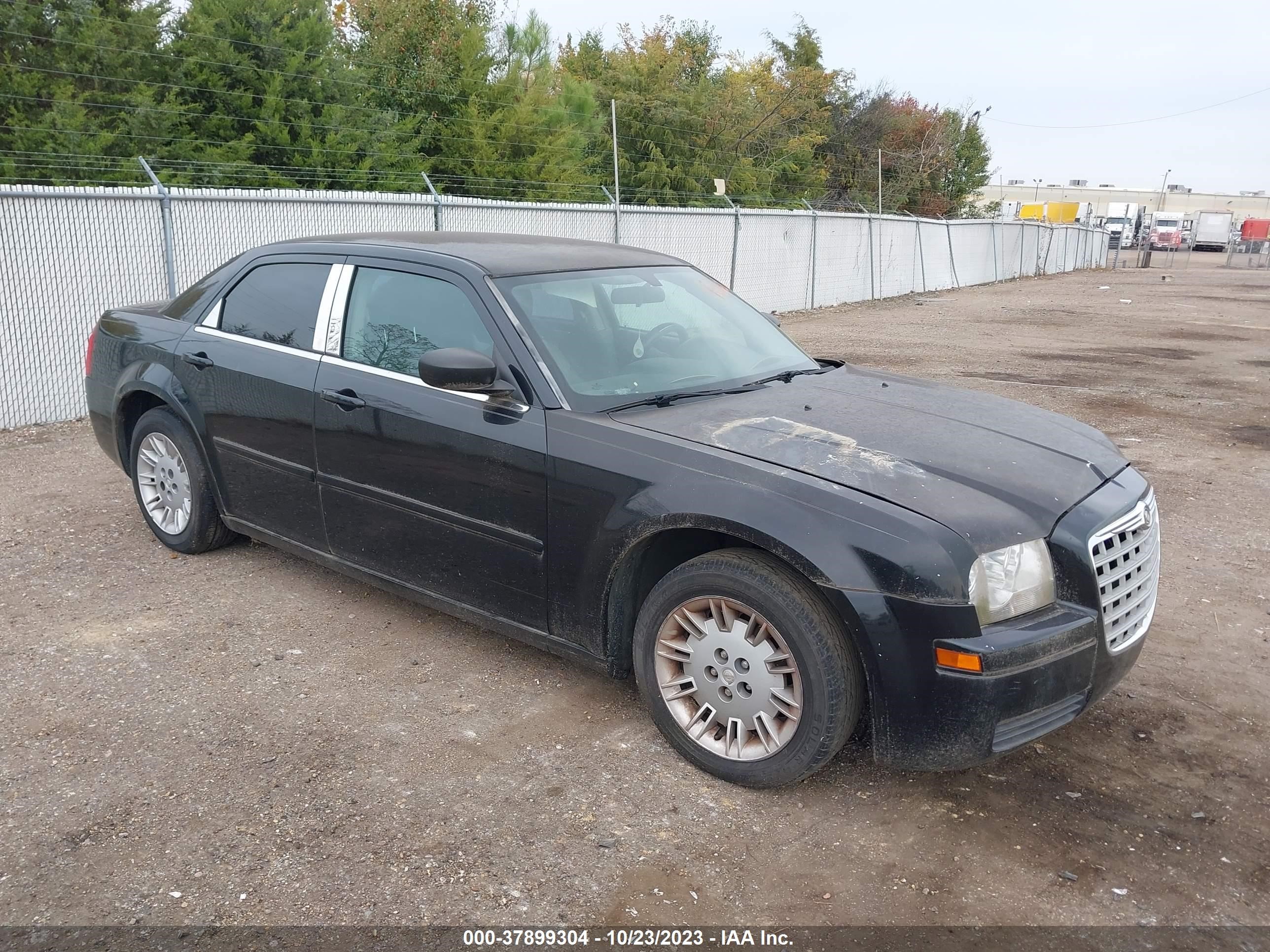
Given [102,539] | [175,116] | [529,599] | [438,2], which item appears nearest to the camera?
[529,599]

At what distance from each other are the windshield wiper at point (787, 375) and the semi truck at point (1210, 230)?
6979 cm

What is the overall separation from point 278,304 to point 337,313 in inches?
18.5

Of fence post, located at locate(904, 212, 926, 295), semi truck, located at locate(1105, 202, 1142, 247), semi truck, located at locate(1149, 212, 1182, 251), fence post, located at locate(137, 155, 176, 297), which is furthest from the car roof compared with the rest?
semi truck, located at locate(1105, 202, 1142, 247)

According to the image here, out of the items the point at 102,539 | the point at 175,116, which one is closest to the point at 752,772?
the point at 102,539

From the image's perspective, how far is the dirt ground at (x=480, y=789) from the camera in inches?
114

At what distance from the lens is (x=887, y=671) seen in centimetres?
306

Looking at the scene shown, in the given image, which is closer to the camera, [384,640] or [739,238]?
[384,640]

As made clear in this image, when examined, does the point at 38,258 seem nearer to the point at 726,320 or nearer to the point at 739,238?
the point at 726,320

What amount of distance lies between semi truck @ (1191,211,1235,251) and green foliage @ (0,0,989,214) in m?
42.9

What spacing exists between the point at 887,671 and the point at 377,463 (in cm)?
217

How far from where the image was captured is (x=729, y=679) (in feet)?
11.0

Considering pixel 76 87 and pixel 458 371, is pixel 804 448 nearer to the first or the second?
pixel 458 371

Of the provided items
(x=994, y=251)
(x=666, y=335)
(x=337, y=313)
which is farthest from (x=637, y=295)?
(x=994, y=251)

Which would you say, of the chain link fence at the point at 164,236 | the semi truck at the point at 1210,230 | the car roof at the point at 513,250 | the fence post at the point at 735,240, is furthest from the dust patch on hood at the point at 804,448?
the semi truck at the point at 1210,230
